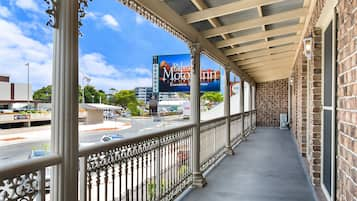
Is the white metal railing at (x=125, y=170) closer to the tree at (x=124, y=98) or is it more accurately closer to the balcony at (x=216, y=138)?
the balcony at (x=216, y=138)

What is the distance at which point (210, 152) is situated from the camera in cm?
558

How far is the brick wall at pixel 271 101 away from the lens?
14586 millimetres

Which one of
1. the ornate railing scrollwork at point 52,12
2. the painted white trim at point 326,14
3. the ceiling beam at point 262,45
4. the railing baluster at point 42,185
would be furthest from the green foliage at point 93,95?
the ceiling beam at point 262,45

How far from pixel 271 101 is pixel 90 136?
13681 mm

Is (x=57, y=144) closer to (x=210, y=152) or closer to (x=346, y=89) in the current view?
(x=346, y=89)

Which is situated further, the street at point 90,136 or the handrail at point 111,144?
the handrail at point 111,144

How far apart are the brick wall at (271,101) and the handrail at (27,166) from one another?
14038mm

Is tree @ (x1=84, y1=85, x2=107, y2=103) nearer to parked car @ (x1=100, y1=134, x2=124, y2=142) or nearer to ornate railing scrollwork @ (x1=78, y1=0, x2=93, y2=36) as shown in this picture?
parked car @ (x1=100, y1=134, x2=124, y2=142)

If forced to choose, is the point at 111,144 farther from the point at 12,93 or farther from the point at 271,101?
the point at 271,101

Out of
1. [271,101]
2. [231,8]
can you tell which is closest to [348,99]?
[231,8]

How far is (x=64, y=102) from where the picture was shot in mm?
1715

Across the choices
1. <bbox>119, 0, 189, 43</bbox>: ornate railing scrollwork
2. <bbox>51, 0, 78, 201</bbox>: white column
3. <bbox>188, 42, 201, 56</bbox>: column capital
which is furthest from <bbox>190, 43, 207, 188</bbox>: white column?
<bbox>51, 0, 78, 201</bbox>: white column

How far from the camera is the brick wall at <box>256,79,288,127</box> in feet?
47.9

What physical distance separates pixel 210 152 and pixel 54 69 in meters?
4.24
